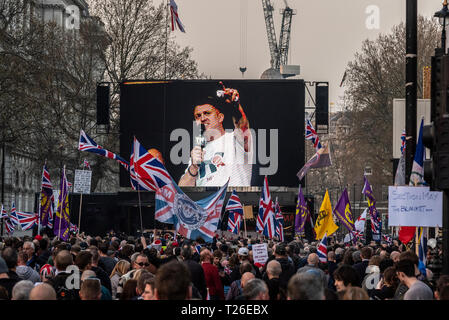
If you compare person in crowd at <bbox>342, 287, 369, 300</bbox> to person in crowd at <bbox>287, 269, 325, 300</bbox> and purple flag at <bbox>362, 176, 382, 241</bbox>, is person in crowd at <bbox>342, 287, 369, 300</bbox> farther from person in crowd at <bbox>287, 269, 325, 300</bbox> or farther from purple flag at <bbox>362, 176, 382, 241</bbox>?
purple flag at <bbox>362, 176, 382, 241</bbox>

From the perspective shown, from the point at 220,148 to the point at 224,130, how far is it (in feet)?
2.52

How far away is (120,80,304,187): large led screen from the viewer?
39656 mm

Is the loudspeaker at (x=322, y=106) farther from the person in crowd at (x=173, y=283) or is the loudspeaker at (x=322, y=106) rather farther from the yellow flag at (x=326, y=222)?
the person in crowd at (x=173, y=283)

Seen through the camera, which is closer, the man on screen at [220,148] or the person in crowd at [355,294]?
the person in crowd at [355,294]

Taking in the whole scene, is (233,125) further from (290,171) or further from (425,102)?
(425,102)

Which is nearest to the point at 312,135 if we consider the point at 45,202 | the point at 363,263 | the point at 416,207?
the point at 45,202

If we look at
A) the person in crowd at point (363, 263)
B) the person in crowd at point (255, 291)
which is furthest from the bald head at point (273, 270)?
the person in crowd at point (363, 263)

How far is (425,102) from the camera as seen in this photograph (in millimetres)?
26125

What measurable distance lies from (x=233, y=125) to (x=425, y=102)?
14694 mm

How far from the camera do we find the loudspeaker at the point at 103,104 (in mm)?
40281

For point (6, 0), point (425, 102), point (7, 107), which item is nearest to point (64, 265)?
point (425, 102)

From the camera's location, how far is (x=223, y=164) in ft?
130

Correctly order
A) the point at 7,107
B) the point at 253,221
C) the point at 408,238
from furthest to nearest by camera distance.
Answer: the point at 253,221 → the point at 7,107 → the point at 408,238

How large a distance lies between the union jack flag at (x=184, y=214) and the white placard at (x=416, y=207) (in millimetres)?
5291
